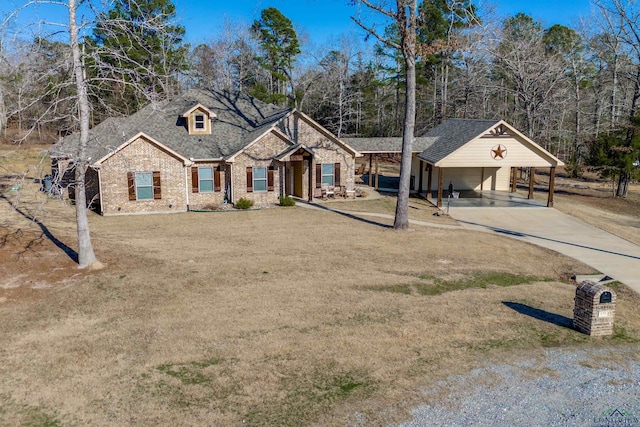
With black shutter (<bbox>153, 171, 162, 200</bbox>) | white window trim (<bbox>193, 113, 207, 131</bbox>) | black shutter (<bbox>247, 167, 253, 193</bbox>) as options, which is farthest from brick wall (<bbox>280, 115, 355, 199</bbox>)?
black shutter (<bbox>153, 171, 162, 200</bbox>)

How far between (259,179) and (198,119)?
16.7ft

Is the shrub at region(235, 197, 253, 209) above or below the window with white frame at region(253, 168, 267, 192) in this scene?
below


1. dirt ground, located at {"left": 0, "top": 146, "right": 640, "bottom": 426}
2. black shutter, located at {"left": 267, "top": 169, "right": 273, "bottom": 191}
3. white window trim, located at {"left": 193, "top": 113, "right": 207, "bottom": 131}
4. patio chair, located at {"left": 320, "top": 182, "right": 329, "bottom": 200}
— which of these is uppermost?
white window trim, located at {"left": 193, "top": 113, "right": 207, "bottom": 131}

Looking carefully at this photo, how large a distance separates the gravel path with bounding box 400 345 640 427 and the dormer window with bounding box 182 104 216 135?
23198 millimetres

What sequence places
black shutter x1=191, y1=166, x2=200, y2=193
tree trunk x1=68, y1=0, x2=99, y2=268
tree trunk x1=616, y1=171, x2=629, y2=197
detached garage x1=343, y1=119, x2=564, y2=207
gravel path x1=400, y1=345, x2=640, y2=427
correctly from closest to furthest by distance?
gravel path x1=400, y1=345, x2=640, y2=427 < tree trunk x1=68, y1=0, x2=99, y2=268 < black shutter x1=191, y1=166, x2=200, y2=193 < detached garage x1=343, y1=119, x2=564, y2=207 < tree trunk x1=616, y1=171, x2=629, y2=197

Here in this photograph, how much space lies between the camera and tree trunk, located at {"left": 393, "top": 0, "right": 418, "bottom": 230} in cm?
2070

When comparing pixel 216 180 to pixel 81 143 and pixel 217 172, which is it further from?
pixel 81 143

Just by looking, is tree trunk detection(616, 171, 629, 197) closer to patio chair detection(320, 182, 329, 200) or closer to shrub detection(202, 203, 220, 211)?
patio chair detection(320, 182, 329, 200)

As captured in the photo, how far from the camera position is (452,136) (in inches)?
1239

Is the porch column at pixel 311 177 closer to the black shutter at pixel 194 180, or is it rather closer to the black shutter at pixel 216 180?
the black shutter at pixel 216 180

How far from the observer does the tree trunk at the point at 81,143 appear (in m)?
13.9

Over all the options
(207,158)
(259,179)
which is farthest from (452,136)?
(207,158)

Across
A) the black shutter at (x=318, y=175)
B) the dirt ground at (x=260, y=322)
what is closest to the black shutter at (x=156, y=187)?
the dirt ground at (x=260, y=322)

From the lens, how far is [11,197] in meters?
27.8
